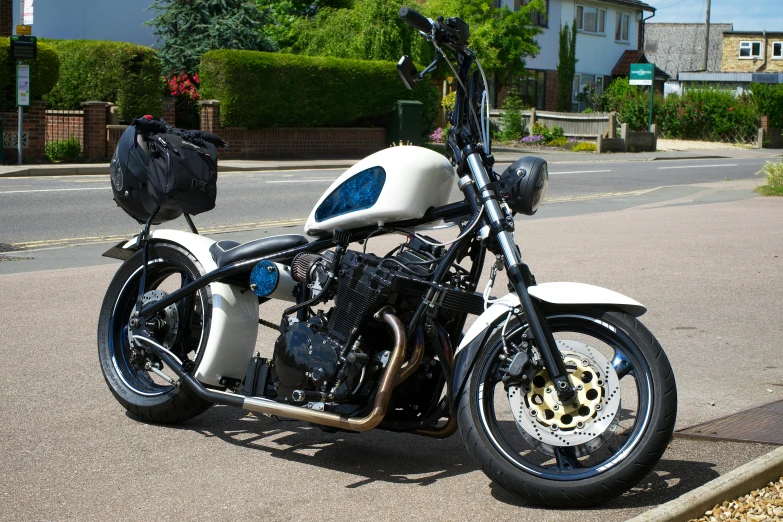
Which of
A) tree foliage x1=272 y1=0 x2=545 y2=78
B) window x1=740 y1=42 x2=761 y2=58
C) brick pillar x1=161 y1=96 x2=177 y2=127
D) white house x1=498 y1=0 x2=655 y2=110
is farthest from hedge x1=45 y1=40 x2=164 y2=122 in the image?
window x1=740 y1=42 x2=761 y2=58

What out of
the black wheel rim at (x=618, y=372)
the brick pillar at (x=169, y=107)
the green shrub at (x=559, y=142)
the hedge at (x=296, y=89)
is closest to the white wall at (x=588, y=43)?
the green shrub at (x=559, y=142)

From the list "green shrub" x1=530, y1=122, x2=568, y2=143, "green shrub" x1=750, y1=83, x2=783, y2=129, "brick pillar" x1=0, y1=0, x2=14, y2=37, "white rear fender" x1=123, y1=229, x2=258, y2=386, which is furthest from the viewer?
"green shrub" x1=750, y1=83, x2=783, y2=129

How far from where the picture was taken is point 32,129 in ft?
76.2

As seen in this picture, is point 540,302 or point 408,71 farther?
point 408,71

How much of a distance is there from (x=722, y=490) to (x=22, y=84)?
2110 cm

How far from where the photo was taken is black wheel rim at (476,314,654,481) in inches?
142

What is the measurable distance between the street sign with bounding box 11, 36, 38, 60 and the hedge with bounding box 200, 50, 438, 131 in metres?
6.04

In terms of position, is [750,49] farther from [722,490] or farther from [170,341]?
[722,490]

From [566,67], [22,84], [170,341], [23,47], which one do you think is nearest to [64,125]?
[22,84]

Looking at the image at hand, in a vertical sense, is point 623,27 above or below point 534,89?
above

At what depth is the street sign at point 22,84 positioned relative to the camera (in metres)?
22.0

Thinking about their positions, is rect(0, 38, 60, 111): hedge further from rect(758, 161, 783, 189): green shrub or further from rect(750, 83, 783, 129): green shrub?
rect(750, 83, 783, 129): green shrub

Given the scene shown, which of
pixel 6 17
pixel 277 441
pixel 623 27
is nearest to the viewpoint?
pixel 277 441

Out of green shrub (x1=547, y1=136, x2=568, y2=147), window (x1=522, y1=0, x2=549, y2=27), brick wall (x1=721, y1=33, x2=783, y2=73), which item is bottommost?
green shrub (x1=547, y1=136, x2=568, y2=147)
